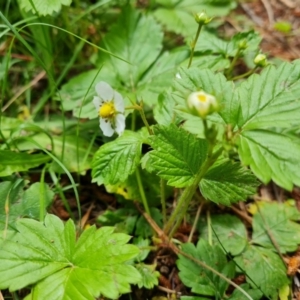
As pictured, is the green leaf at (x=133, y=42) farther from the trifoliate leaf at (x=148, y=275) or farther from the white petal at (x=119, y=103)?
the trifoliate leaf at (x=148, y=275)

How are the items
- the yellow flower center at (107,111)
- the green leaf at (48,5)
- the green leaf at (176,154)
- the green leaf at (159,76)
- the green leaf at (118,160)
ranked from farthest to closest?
the green leaf at (159,76), the green leaf at (48,5), the yellow flower center at (107,111), the green leaf at (118,160), the green leaf at (176,154)

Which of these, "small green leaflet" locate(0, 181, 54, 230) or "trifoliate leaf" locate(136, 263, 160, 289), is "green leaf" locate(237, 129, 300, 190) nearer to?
"trifoliate leaf" locate(136, 263, 160, 289)

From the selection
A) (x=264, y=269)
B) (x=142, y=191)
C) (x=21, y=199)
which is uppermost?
(x=21, y=199)

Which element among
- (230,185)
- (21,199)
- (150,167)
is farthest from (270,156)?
(21,199)

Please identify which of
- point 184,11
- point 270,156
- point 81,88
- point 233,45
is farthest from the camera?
point 184,11

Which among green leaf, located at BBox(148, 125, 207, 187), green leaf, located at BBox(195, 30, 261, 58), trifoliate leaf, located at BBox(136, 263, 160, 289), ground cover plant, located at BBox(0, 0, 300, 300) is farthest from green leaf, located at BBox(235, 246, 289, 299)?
green leaf, located at BBox(195, 30, 261, 58)

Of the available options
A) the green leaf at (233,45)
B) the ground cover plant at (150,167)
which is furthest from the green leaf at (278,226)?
the green leaf at (233,45)

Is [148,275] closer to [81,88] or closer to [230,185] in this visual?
[230,185]

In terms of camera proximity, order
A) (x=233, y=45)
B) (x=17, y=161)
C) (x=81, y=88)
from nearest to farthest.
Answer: (x=17, y=161) → (x=233, y=45) → (x=81, y=88)
